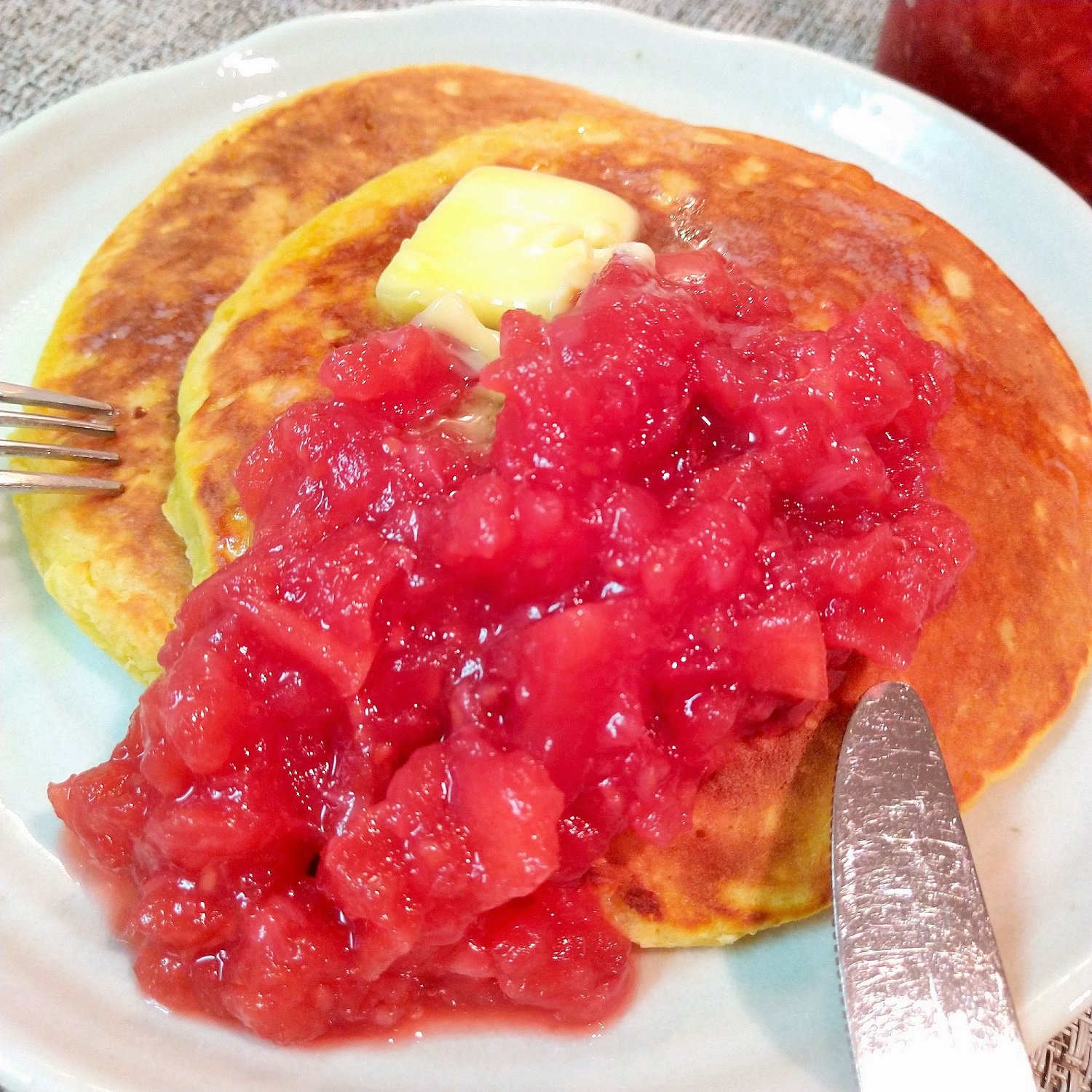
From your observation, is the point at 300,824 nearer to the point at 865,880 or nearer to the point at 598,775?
the point at 598,775

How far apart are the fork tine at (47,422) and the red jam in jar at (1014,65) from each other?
210 cm

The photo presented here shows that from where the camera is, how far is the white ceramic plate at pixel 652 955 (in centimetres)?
119

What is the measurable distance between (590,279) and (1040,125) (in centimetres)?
145

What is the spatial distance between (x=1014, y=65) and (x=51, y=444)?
225 centimetres

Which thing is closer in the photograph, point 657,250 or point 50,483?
point 50,483

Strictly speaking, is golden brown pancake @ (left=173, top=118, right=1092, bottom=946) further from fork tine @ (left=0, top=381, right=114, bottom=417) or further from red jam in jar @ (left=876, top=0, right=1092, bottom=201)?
red jam in jar @ (left=876, top=0, right=1092, bottom=201)

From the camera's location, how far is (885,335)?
137cm

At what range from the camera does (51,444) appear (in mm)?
1765

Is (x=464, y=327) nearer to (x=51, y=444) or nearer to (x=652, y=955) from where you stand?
(x=51, y=444)

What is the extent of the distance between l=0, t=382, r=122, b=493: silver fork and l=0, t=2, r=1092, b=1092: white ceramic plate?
16 cm

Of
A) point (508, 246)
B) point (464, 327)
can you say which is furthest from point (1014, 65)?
point (464, 327)

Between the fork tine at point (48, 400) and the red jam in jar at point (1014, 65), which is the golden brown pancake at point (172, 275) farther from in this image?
the red jam in jar at point (1014, 65)

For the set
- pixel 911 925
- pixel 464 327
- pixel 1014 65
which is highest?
pixel 1014 65

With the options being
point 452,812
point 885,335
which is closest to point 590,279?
point 885,335
